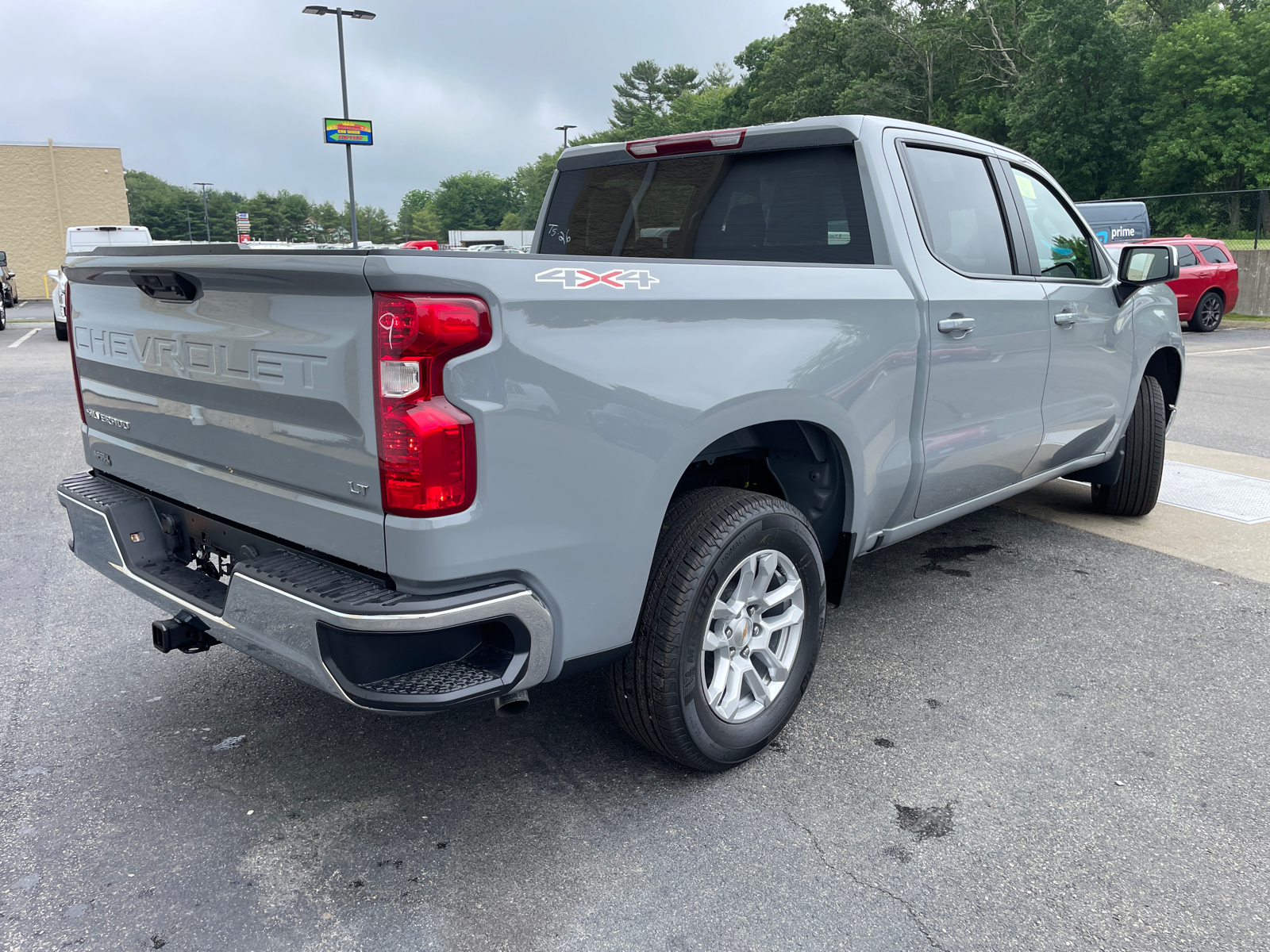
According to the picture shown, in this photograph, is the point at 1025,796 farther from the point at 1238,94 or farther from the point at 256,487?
the point at 1238,94

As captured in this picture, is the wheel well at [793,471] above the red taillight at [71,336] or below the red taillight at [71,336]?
below

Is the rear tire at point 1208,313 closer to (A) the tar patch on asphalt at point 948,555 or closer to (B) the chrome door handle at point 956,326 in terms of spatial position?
(A) the tar patch on asphalt at point 948,555

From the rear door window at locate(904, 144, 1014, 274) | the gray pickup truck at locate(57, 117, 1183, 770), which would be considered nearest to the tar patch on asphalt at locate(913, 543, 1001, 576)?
the gray pickup truck at locate(57, 117, 1183, 770)

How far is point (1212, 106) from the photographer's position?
3603 cm

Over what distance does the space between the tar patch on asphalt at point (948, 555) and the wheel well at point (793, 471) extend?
1.54 meters

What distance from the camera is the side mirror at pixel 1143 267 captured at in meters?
4.44

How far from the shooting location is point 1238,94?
115 ft

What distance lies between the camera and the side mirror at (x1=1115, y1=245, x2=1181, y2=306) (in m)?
4.44

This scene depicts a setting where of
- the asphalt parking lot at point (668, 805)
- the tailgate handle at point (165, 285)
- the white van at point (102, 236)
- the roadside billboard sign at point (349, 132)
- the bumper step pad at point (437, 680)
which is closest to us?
the bumper step pad at point (437, 680)

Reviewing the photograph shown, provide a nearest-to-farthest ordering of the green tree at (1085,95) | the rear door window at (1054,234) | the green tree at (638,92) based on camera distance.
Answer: the rear door window at (1054,234) < the green tree at (1085,95) < the green tree at (638,92)

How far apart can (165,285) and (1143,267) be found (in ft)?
13.6

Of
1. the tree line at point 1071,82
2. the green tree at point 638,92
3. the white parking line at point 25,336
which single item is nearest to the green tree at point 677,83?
the green tree at point 638,92

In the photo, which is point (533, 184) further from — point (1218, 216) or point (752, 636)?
point (752, 636)

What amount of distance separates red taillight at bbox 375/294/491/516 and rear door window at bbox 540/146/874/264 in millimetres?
1730
